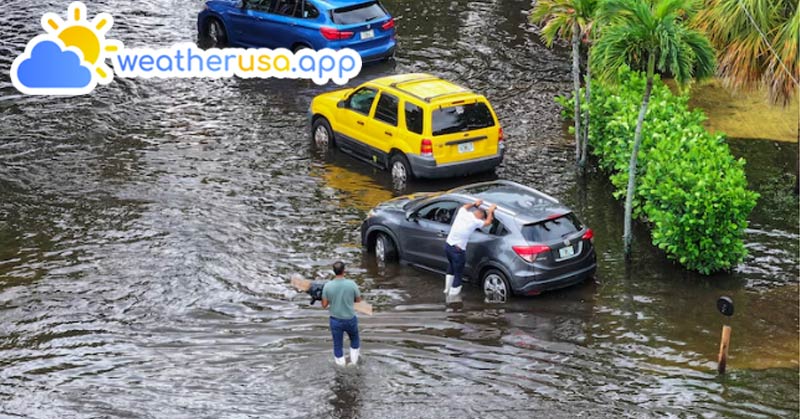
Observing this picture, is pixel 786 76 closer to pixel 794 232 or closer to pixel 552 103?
pixel 794 232

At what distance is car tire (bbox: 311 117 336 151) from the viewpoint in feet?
72.4

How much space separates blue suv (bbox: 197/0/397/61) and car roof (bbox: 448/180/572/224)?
380 inches

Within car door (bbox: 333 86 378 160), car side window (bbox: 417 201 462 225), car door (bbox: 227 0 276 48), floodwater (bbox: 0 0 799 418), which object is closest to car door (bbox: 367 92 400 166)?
car door (bbox: 333 86 378 160)

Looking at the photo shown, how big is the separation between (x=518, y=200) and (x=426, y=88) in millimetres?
4562

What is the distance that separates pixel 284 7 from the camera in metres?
26.6

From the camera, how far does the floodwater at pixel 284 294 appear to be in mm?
13266

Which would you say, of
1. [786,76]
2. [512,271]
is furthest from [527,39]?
[512,271]

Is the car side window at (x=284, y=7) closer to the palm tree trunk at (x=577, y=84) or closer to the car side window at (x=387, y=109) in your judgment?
the car side window at (x=387, y=109)

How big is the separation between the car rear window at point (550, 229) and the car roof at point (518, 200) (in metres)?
0.08

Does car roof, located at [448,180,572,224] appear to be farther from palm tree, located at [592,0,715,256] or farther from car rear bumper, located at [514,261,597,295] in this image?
palm tree, located at [592,0,715,256]

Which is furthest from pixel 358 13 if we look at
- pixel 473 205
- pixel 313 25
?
pixel 473 205

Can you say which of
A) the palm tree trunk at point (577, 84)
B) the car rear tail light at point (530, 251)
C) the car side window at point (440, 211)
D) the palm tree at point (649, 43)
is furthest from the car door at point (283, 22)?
the car rear tail light at point (530, 251)

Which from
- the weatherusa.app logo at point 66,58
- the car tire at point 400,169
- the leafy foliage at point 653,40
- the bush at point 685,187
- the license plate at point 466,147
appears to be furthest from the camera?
the weatherusa.app logo at point 66,58

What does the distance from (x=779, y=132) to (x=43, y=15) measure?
18.2m
